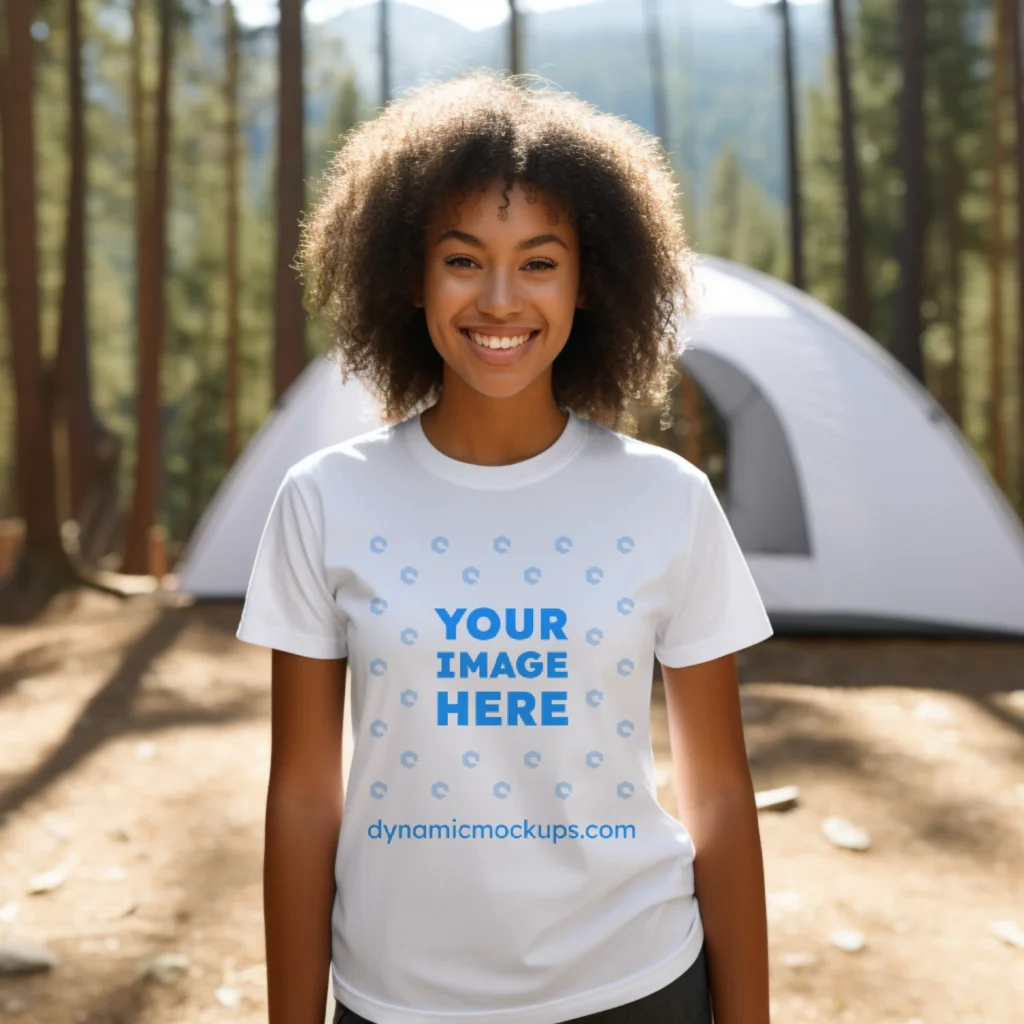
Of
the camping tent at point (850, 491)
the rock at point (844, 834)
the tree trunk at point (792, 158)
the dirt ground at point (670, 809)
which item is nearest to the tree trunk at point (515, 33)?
the tree trunk at point (792, 158)

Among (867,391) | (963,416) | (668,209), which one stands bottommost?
(963,416)

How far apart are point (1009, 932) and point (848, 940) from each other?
463 millimetres

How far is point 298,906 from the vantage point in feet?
4.79

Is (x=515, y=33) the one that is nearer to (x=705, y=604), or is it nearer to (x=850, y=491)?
(x=850, y=491)

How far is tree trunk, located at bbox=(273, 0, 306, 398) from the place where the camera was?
1095 cm

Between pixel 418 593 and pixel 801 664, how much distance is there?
5493 mm

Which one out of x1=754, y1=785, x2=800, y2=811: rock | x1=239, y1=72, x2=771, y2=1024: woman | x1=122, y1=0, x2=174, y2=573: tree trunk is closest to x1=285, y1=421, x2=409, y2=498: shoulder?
x1=239, y1=72, x2=771, y2=1024: woman

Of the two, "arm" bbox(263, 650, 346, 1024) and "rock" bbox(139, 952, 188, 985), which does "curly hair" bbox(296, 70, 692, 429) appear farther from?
"rock" bbox(139, 952, 188, 985)

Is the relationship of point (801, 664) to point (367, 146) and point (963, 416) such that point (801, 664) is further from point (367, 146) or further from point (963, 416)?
point (963, 416)

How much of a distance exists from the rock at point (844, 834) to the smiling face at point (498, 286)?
9.68 ft

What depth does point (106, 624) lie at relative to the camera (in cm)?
784

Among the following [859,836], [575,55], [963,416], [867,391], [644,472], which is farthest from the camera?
[575,55]

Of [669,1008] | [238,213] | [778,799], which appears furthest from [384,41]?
[669,1008]

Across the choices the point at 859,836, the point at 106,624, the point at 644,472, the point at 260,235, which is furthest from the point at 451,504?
the point at 260,235
